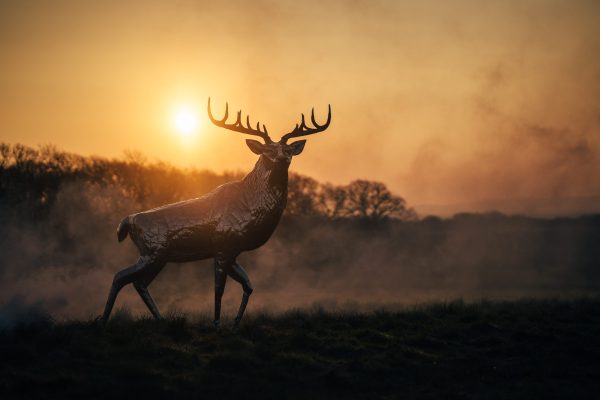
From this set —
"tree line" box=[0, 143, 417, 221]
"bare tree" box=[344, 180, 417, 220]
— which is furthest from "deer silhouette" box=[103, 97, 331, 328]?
"bare tree" box=[344, 180, 417, 220]

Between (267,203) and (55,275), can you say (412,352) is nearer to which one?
(267,203)

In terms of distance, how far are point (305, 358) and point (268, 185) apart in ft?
12.3

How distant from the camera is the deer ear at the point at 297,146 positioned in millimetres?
15227

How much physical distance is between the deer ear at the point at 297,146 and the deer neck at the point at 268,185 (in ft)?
1.27

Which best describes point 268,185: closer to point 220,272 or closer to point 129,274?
point 220,272

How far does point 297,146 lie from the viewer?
A: 15.3 meters

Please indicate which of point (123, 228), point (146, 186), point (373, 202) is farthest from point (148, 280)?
point (373, 202)

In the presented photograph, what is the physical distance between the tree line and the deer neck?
2448cm

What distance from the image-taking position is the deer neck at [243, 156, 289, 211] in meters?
15.0

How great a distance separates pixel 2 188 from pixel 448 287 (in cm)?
2542

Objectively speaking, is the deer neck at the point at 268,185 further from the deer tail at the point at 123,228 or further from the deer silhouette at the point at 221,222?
the deer tail at the point at 123,228

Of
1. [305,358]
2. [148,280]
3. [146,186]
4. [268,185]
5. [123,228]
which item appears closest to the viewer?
[305,358]

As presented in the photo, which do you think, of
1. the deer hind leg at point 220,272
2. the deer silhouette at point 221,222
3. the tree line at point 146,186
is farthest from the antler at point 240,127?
the tree line at point 146,186

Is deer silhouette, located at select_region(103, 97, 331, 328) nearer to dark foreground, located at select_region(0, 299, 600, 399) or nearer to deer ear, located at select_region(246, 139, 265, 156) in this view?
deer ear, located at select_region(246, 139, 265, 156)
